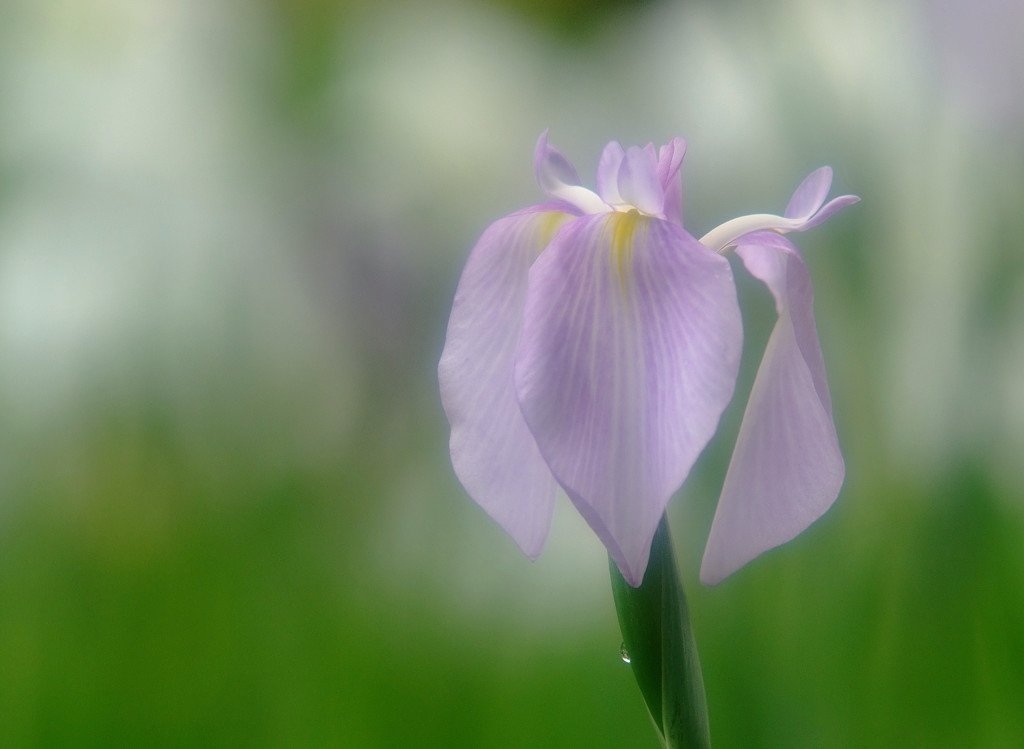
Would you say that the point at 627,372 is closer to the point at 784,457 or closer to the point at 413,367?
the point at 784,457

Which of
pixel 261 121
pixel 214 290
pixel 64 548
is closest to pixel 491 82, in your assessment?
pixel 261 121

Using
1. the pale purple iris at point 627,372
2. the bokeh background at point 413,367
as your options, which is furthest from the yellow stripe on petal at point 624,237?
the bokeh background at point 413,367

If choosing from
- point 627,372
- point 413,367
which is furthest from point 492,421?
point 413,367

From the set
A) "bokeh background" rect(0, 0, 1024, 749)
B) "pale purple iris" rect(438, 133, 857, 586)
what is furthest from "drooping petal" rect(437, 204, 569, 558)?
"bokeh background" rect(0, 0, 1024, 749)

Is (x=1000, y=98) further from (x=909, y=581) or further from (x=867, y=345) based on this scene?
(x=909, y=581)

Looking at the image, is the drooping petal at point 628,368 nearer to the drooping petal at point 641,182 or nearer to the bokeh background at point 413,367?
the drooping petal at point 641,182
